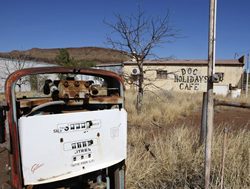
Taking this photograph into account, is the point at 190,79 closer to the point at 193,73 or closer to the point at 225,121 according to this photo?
the point at 193,73

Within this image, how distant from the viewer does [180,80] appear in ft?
89.1

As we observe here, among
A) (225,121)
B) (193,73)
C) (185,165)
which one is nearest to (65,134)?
(185,165)

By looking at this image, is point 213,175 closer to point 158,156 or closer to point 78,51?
point 158,156

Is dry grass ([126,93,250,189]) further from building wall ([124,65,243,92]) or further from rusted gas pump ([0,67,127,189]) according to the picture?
building wall ([124,65,243,92])

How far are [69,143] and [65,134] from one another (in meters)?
0.09

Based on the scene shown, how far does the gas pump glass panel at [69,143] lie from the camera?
5.75ft

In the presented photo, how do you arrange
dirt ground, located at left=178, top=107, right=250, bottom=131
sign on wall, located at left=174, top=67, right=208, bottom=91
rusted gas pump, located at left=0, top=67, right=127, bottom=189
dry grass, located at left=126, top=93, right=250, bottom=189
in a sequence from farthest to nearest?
sign on wall, located at left=174, top=67, right=208, bottom=91 < dirt ground, located at left=178, top=107, right=250, bottom=131 < dry grass, located at left=126, top=93, right=250, bottom=189 < rusted gas pump, located at left=0, top=67, right=127, bottom=189

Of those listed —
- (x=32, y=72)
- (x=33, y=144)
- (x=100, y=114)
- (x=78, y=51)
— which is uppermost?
(x=78, y=51)

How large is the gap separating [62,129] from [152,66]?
1002 inches

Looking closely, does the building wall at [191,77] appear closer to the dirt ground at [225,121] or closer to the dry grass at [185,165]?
the dirt ground at [225,121]

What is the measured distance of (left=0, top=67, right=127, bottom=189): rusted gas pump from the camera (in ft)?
5.71

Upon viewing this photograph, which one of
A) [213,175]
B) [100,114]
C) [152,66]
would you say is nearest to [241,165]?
[213,175]

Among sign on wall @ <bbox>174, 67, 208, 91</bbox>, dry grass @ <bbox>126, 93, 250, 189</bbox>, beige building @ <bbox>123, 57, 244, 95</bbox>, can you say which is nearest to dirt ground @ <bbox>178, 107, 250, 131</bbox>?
dry grass @ <bbox>126, 93, 250, 189</bbox>

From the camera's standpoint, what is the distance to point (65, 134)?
1933 millimetres
